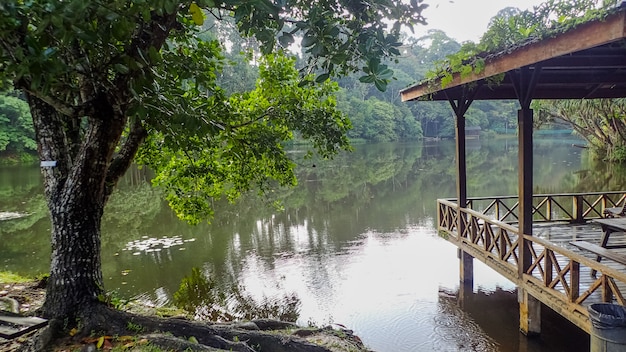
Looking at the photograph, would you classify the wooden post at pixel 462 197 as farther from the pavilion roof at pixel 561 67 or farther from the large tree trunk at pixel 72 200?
the large tree trunk at pixel 72 200

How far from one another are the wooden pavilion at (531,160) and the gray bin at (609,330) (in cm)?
61

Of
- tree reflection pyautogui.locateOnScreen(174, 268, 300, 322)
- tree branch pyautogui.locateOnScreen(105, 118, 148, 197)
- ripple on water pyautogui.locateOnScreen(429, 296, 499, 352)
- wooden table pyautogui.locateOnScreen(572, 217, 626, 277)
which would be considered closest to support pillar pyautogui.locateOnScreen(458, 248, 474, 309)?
ripple on water pyautogui.locateOnScreen(429, 296, 499, 352)

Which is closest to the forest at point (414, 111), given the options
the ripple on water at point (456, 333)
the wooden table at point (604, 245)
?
the wooden table at point (604, 245)

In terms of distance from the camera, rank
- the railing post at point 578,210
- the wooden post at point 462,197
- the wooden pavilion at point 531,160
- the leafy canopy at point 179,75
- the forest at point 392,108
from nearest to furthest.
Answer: the leafy canopy at point 179,75 < the wooden pavilion at point 531,160 < the wooden post at point 462,197 < the railing post at point 578,210 < the forest at point 392,108

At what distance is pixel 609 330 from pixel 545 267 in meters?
1.76

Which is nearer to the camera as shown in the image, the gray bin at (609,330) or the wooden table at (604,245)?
the gray bin at (609,330)

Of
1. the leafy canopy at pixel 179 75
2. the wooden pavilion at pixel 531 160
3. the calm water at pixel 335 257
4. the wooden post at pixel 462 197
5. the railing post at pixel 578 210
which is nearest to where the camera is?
the leafy canopy at pixel 179 75

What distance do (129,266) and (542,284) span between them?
8423mm

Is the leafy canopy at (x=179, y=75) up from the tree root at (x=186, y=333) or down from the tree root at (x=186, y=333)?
up

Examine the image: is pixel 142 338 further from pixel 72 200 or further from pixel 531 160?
pixel 531 160

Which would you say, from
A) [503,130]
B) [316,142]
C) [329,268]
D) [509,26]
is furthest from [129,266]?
[503,130]

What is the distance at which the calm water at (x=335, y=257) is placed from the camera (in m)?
6.52

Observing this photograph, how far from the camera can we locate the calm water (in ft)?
21.4

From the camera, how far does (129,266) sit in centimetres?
1002
